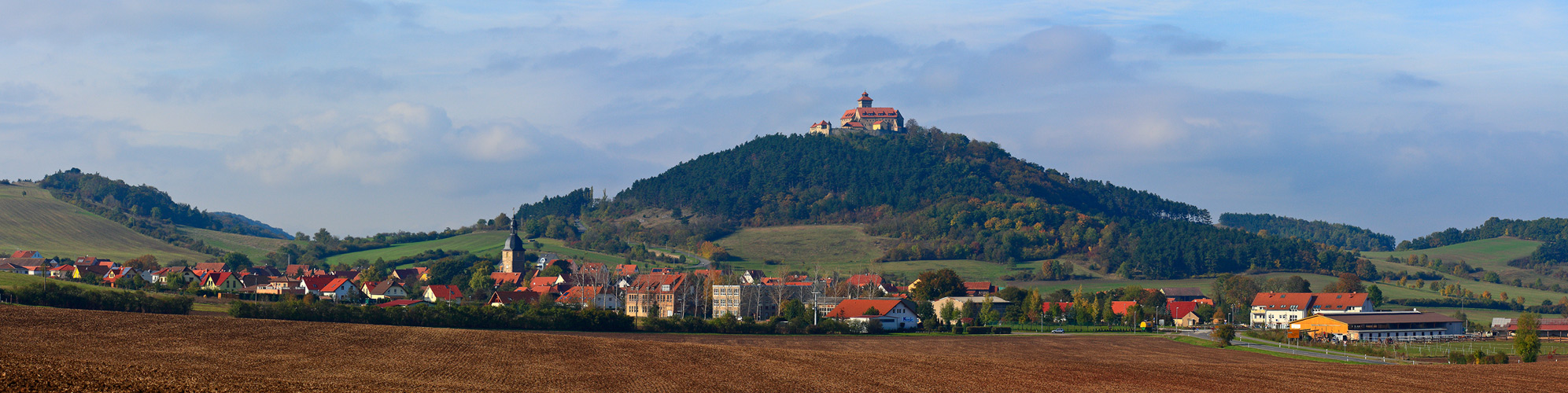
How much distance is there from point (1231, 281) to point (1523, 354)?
83.1 metres

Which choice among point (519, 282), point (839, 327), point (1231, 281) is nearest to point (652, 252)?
point (519, 282)

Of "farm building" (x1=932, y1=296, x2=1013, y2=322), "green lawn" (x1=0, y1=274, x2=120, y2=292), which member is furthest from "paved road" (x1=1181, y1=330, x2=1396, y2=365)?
"green lawn" (x1=0, y1=274, x2=120, y2=292)

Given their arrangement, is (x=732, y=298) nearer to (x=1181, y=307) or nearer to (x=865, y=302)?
(x=865, y=302)

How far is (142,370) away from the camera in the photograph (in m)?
34.8

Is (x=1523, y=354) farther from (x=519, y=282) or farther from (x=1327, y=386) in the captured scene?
(x=519, y=282)

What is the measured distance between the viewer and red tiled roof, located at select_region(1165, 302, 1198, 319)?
123206 millimetres

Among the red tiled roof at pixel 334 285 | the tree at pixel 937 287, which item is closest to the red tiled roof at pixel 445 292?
the red tiled roof at pixel 334 285

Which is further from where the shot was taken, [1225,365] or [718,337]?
[718,337]

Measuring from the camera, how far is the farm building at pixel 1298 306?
A: 120812 mm

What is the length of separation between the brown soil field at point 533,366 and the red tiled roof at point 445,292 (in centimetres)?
5409

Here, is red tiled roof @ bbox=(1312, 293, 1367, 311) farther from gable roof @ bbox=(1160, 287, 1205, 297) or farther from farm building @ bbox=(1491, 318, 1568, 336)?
gable roof @ bbox=(1160, 287, 1205, 297)

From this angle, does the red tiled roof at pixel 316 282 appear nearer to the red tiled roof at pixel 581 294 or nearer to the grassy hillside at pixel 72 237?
the red tiled roof at pixel 581 294

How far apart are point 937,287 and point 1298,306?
37.2 meters

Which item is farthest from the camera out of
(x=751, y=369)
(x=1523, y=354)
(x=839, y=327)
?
(x=839, y=327)
